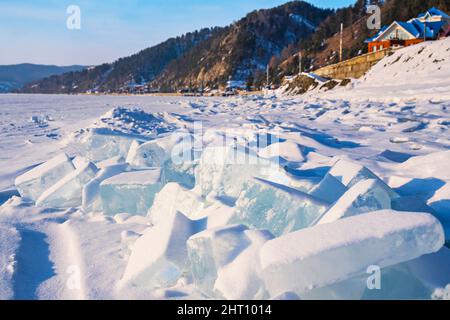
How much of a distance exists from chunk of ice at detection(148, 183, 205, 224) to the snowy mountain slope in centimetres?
1008

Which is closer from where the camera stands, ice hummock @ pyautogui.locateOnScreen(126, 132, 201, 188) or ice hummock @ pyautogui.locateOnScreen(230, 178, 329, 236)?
ice hummock @ pyautogui.locateOnScreen(230, 178, 329, 236)

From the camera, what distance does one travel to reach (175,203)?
2.39 metres

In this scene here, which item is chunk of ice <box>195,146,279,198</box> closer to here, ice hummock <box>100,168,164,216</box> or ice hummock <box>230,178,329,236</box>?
ice hummock <box>100,168,164,216</box>

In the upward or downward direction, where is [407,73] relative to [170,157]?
upward

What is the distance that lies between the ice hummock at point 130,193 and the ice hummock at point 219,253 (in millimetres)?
1096

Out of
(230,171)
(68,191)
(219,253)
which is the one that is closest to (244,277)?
(219,253)

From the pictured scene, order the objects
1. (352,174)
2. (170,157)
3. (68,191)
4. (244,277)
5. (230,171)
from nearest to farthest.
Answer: (244,277) < (352,174) < (230,171) < (68,191) < (170,157)

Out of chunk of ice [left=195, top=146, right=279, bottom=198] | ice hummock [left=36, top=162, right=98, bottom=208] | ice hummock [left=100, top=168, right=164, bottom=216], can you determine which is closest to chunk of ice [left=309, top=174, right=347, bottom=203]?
chunk of ice [left=195, top=146, right=279, bottom=198]

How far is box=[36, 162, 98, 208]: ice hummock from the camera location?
2.93m

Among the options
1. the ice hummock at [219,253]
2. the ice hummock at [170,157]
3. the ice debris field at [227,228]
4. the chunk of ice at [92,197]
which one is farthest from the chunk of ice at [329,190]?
the chunk of ice at [92,197]

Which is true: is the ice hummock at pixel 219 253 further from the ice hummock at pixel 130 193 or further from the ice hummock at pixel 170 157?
the ice hummock at pixel 170 157

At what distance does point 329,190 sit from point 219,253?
0.89m

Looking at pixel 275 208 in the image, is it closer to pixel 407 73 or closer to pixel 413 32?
pixel 407 73

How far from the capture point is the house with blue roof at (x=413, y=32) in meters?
32.7
